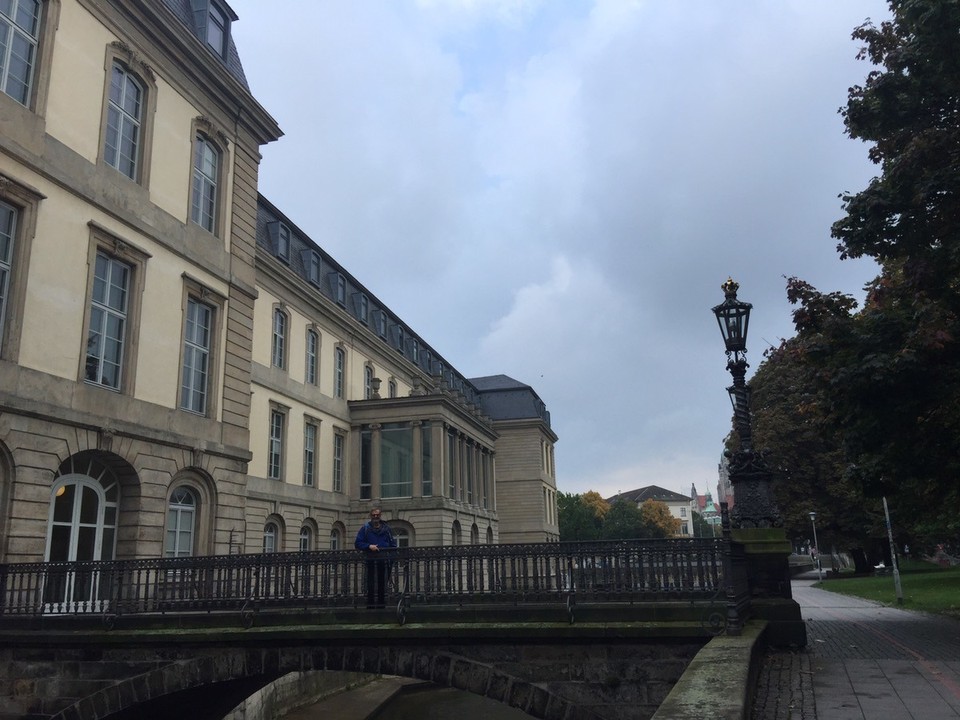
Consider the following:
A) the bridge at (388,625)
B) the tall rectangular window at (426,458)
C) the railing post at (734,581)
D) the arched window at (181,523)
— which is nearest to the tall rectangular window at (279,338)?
the tall rectangular window at (426,458)

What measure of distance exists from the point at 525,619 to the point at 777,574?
3.72m

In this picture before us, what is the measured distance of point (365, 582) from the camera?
39.8ft

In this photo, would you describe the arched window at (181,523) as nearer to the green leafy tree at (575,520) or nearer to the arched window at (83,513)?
the arched window at (83,513)

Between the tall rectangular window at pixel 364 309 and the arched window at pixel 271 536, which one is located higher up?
the tall rectangular window at pixel 364 309

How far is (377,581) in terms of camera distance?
12078mm

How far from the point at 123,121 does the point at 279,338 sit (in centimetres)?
1533

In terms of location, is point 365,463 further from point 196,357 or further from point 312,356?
point 196,357

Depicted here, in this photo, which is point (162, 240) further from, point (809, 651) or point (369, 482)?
point (369, 482)

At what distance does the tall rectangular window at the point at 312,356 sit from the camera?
1355 inches

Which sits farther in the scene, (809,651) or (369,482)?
(369,482)

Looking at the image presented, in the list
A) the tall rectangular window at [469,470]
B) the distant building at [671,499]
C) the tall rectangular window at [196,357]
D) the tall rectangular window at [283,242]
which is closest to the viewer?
the tall rectangular window at [196,357]

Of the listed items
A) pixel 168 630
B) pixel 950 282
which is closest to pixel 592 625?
pixel 168 630

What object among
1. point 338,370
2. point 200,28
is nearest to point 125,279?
point 200,28

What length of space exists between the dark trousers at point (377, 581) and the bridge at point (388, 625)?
0.09m
